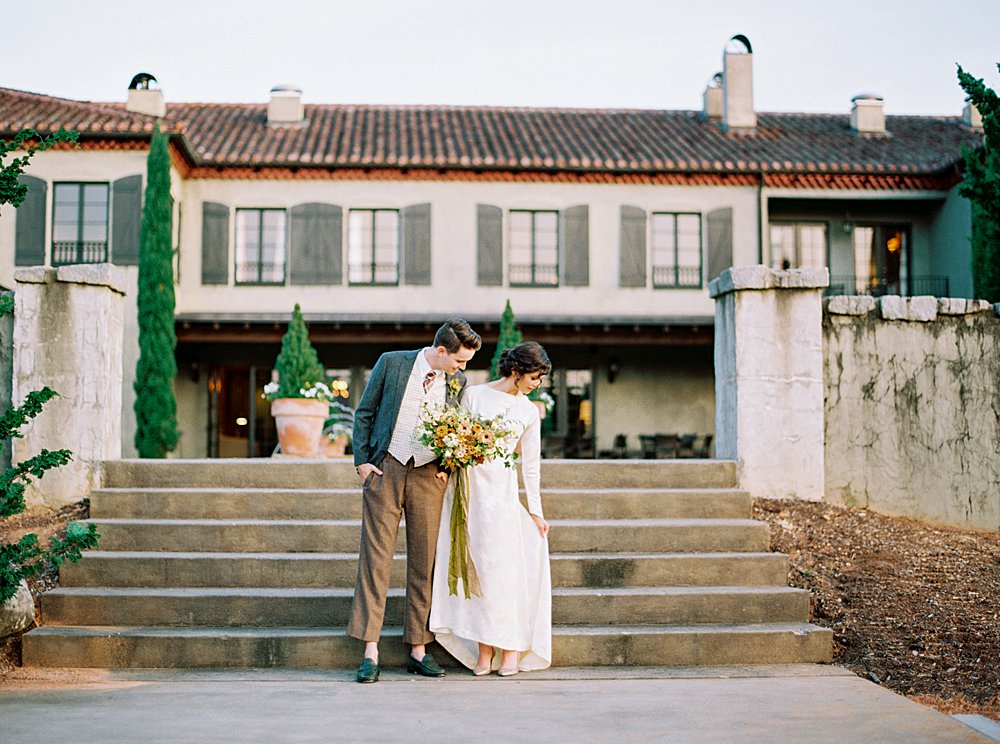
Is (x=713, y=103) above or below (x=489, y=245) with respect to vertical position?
above

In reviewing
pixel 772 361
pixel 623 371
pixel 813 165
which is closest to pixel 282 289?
pixel 623 371

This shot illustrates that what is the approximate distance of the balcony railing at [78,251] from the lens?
1908 centimetres

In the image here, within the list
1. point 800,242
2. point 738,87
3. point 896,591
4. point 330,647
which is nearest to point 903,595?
point 896,591

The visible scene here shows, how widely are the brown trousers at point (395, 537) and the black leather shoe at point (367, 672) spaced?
0.42ft

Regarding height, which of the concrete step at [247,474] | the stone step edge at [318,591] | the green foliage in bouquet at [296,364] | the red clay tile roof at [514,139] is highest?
the red clay tile roof at [514,139]

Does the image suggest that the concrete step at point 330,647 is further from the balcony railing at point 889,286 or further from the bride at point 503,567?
the balcony railing at point 889,286

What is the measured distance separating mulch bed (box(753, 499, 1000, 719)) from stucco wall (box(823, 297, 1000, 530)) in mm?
284

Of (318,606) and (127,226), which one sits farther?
(127,226)

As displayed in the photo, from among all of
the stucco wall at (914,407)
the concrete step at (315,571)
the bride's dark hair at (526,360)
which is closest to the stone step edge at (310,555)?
the concrete step at (315,571)

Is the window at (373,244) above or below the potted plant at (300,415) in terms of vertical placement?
above

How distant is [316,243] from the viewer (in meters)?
20.6

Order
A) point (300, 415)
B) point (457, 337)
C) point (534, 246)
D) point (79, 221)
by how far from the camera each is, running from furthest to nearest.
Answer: point (534, 246)
point (79, 221)
point (300, 415)
point (457, 337)

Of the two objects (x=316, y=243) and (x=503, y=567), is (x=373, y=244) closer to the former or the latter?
(x=316, y=243)

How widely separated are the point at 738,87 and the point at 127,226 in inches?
547
